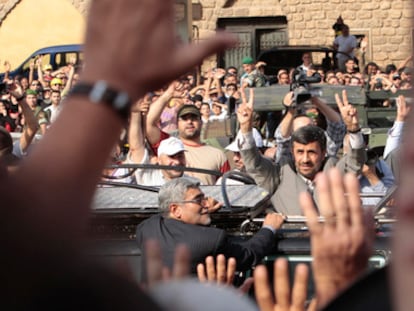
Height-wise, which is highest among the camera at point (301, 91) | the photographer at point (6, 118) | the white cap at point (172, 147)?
the camera at point (301, 91)

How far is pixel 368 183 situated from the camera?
7.44 meters

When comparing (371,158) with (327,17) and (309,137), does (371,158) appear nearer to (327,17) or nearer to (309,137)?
(309,137)

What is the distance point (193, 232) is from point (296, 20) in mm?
27517

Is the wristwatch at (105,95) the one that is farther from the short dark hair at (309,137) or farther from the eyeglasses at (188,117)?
the eyeglasses at (188,117)

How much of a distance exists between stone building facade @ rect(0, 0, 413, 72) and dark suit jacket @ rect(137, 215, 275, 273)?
85.9ft

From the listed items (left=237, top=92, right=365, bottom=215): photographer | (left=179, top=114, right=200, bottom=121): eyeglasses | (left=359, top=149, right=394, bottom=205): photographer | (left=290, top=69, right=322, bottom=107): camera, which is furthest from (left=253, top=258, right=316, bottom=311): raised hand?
(left=290, top=69, right=322, bottom=107): camera

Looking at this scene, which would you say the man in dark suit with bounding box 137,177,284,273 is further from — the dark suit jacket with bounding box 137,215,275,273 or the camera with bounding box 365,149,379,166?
the camera with bounding box 365,149,379,166

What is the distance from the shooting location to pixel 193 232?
5434 millimetres

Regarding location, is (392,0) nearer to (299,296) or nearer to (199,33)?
→ (199,33)

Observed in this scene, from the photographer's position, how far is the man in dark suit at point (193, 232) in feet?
17.5

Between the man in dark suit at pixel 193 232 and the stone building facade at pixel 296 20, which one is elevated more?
the stone building facade at pixel 296 20

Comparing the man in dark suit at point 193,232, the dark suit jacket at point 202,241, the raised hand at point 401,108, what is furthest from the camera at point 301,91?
the dark suit jacket at point 202,241

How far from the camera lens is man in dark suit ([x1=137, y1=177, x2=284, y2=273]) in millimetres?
5344

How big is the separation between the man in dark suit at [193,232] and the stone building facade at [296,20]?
2596cm
